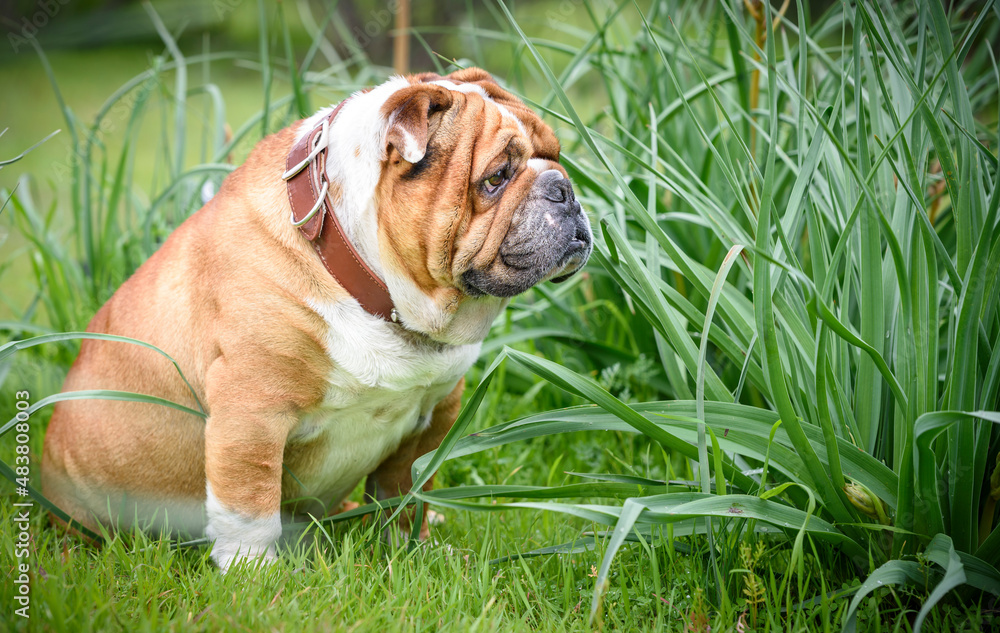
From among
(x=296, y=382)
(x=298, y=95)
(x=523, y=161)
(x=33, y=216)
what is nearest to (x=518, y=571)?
(x=296, y=382)

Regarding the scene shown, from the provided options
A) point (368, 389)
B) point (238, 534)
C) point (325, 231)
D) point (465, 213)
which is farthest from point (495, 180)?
point (238, 534)

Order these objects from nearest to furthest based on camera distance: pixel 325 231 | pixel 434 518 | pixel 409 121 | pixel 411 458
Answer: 1. pixel 409 121
2. pixel 325 231
3. pixel 411 458
4. pixel 434 518

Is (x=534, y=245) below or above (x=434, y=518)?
above

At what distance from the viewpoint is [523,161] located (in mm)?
2143

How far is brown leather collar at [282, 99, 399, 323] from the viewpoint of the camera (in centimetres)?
202

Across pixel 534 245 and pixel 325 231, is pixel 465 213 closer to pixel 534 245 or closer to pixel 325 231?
pixel 534 245

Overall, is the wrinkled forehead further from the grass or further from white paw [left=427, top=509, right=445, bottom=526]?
white paw [left=427, top=509, right=445, bottom=526]

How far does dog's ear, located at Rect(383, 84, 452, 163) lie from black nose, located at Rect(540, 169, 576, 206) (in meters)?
0.38

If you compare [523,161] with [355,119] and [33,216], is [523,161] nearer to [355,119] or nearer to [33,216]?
[355,119]

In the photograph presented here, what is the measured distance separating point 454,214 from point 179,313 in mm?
885

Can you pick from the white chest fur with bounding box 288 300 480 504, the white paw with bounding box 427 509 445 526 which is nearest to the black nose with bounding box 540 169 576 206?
the white chest fur with bounding box 288 300 480 504

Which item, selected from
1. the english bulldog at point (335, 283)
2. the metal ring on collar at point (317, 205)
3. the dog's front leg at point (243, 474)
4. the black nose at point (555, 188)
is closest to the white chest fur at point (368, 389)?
the english bulldog at point (335, 283)

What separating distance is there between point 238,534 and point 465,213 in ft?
3.62

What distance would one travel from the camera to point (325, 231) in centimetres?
203
